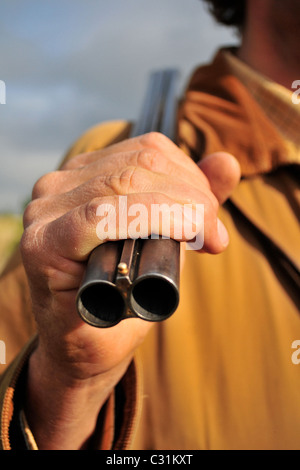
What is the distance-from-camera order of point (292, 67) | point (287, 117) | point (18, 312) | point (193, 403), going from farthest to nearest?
1. point (292, 67)
2. point (287, 117)
3. point (18, 312)
4. point (193, 403)

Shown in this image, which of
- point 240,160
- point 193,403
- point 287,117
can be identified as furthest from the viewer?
point 287,117

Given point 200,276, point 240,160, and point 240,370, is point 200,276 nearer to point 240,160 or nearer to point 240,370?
point 240,370

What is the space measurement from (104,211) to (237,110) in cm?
135

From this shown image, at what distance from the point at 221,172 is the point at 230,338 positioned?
678 mm

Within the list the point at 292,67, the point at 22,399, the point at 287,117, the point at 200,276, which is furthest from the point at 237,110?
the point at 22,399

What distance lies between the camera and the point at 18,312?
184 cm

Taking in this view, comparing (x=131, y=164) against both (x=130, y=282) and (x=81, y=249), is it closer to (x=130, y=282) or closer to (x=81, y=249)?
(x=81, y=249)

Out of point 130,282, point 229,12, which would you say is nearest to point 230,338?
point 130,282

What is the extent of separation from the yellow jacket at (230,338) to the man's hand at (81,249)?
102 mm

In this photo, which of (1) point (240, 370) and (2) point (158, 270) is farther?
(1) point (240, 370)

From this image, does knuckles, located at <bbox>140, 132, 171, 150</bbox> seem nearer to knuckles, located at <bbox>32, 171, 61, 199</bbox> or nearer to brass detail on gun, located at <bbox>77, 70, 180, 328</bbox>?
knuckles, located at <bbox>32, 171, 61, 199</bbox>

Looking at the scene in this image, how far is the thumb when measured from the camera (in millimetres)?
1347

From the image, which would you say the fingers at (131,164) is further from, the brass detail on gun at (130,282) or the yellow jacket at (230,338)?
the yellow jacket at (230,338)

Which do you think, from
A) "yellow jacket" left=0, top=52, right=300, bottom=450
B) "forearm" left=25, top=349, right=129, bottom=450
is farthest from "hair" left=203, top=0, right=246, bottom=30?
"forearm" left=25, top=349, right=129, bottom=450
